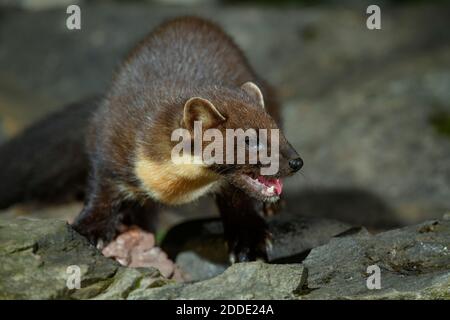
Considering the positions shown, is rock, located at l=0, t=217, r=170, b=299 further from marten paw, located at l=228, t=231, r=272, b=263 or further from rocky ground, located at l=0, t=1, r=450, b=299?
marten paw, located at l=228, t=231, r=272, b=263

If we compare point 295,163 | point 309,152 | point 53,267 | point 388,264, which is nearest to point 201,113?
point 295,163

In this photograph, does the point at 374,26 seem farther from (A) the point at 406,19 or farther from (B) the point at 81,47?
(B) the point at 81,47

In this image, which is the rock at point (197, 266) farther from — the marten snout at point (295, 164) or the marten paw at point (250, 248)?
the marten snout at point (295, 164)

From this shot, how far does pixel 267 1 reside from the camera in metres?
16.0

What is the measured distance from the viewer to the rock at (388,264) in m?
4.85

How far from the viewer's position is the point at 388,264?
550 centimetres

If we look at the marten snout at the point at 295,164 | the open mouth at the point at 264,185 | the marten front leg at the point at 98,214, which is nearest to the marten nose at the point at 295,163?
the marten snout at the point at 295,164

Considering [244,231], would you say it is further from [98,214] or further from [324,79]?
[324,79]

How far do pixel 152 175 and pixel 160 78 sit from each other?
1024mm

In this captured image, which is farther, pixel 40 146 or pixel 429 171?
pixel 429 171

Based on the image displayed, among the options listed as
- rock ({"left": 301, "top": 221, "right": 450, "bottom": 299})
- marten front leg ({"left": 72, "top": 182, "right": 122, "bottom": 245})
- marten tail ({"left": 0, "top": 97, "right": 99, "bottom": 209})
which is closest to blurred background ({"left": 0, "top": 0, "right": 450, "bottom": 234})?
marten tail ({"left": 0, "top": 97, "right": 99, "bottom": 209})

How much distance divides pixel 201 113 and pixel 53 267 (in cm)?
145

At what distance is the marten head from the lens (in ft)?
18.0
